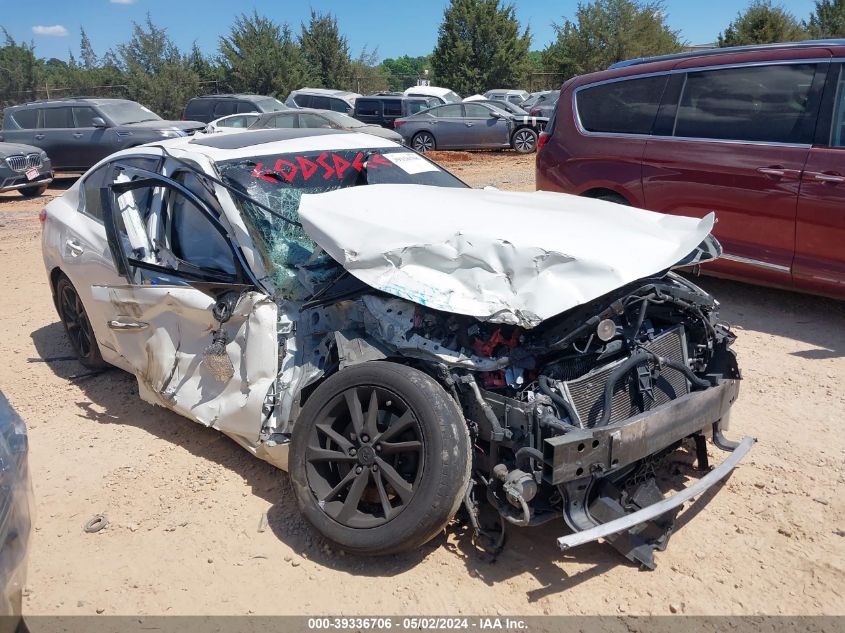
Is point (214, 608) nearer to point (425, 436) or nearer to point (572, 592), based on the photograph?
point (425, 436)

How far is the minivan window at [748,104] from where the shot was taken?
5.31 meters

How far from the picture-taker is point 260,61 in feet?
115

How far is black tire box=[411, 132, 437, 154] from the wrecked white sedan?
54.7 feet

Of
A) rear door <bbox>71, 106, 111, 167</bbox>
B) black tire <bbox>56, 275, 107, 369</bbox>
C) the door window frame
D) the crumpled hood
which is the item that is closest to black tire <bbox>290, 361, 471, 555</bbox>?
the crumpled hood

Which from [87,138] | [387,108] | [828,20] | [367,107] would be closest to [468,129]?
[387,108]

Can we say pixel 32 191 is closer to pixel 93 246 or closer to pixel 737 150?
pixel 93 246

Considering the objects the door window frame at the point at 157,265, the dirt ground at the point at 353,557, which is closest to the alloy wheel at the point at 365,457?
the dirt ground at the point at 353,557

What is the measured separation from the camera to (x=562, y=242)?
3.08 m

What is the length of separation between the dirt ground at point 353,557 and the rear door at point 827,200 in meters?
0.92

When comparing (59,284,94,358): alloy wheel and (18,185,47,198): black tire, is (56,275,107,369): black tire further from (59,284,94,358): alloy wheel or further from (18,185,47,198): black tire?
(18,185,47,198): black tire

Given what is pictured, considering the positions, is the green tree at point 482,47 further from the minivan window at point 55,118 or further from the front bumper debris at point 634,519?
the front bumper debris at point 634,519

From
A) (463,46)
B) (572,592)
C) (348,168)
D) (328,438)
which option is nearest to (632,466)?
(572,592)

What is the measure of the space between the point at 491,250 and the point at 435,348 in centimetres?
48

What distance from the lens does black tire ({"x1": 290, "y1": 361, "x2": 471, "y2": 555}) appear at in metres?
2.79
